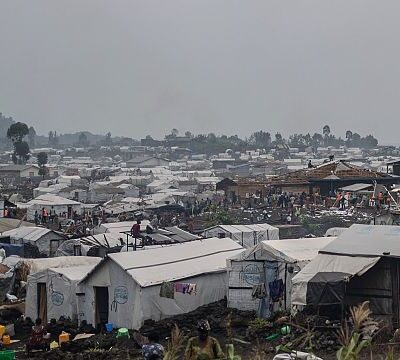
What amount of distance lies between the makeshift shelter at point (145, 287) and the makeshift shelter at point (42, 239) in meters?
9.66

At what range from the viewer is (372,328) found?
11336 mm

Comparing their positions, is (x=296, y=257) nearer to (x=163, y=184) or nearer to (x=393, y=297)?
(x=393, y=297)

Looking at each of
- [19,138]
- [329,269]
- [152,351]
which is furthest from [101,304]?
[19,138]

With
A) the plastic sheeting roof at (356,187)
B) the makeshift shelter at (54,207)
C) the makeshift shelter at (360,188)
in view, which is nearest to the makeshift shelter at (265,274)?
the makeshift shelter at (360,188)

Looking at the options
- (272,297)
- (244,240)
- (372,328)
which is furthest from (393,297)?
(244,240)

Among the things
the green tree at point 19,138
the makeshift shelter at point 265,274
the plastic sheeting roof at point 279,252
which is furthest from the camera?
the green tree at point 19,138

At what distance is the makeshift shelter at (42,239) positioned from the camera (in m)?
25.3

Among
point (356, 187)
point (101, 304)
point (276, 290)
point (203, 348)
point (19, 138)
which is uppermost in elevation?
point (19, 138)

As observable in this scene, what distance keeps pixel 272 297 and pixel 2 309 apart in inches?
223

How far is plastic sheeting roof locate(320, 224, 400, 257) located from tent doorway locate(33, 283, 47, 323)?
572 cm

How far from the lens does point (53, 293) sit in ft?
51.8

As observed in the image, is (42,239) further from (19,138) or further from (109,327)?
(19,138)

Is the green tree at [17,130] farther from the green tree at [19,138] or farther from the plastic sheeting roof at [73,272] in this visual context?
the plastic sheeting roof at [73,272]

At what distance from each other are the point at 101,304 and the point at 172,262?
1.62 meters
